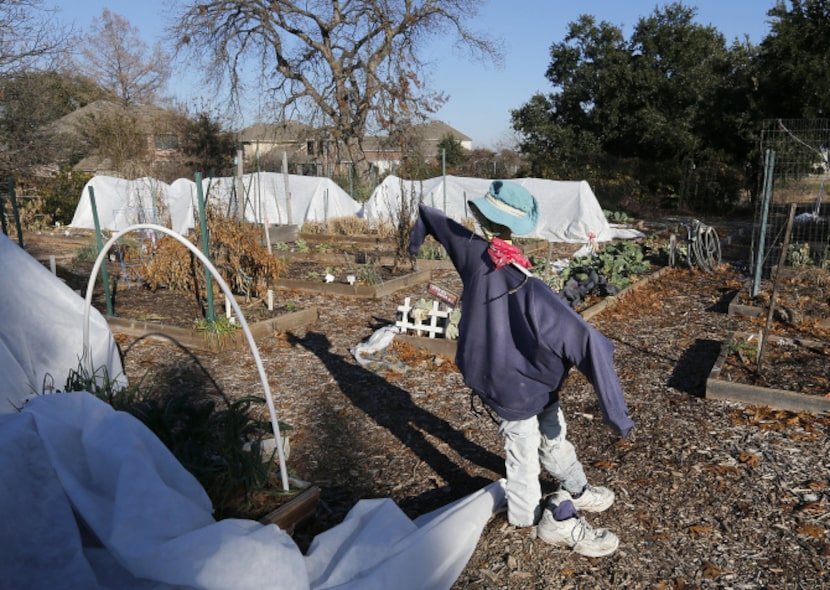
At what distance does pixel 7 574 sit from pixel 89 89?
49847mm

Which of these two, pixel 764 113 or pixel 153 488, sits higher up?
pixel 764 113

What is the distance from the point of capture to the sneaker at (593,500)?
3.44m

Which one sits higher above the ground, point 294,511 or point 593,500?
point 294,511

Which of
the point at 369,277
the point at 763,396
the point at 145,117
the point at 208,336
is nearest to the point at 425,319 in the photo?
the point at 208,336

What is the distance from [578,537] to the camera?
312cm

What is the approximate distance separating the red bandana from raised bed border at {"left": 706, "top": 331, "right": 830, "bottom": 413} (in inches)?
111

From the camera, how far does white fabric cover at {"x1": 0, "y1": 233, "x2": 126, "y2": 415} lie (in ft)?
14.0

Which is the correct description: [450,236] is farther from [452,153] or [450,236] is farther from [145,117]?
[145,117]

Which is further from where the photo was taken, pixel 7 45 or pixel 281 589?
pixel 7 45

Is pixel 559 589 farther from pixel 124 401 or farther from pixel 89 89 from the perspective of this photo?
pixel 89 89

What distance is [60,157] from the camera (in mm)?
16891

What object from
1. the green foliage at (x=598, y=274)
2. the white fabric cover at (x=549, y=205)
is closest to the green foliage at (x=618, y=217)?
the white fabric cover at (x=549, y=205)

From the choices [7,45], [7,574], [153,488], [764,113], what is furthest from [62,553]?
[764,113]

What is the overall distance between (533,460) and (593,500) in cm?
58
